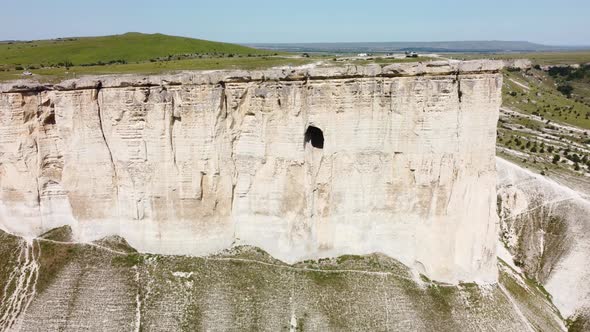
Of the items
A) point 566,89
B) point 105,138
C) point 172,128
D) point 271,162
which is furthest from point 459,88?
point 566,89

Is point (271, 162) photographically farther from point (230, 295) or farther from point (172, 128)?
point (230, 295)

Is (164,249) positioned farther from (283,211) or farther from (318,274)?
(318,274)

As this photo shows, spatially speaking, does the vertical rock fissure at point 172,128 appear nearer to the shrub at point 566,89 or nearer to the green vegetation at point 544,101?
the green vegetation at point 544,101

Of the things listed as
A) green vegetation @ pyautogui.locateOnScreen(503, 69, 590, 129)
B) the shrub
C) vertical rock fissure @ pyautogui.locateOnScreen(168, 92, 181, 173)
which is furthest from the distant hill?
the shrub

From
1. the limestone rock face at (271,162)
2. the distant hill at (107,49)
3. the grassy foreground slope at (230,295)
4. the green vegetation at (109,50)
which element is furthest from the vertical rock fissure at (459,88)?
the distant hill at (107,49)

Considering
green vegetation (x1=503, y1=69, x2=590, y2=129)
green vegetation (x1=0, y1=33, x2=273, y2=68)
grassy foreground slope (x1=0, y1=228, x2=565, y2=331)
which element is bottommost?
grassy foreground slope (x1=0, y1=228, x2=565, y2=331)

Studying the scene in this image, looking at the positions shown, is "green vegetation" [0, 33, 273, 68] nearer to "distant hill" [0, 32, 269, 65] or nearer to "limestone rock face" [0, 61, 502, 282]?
"distant hill" [0, 32, 269, 65]
